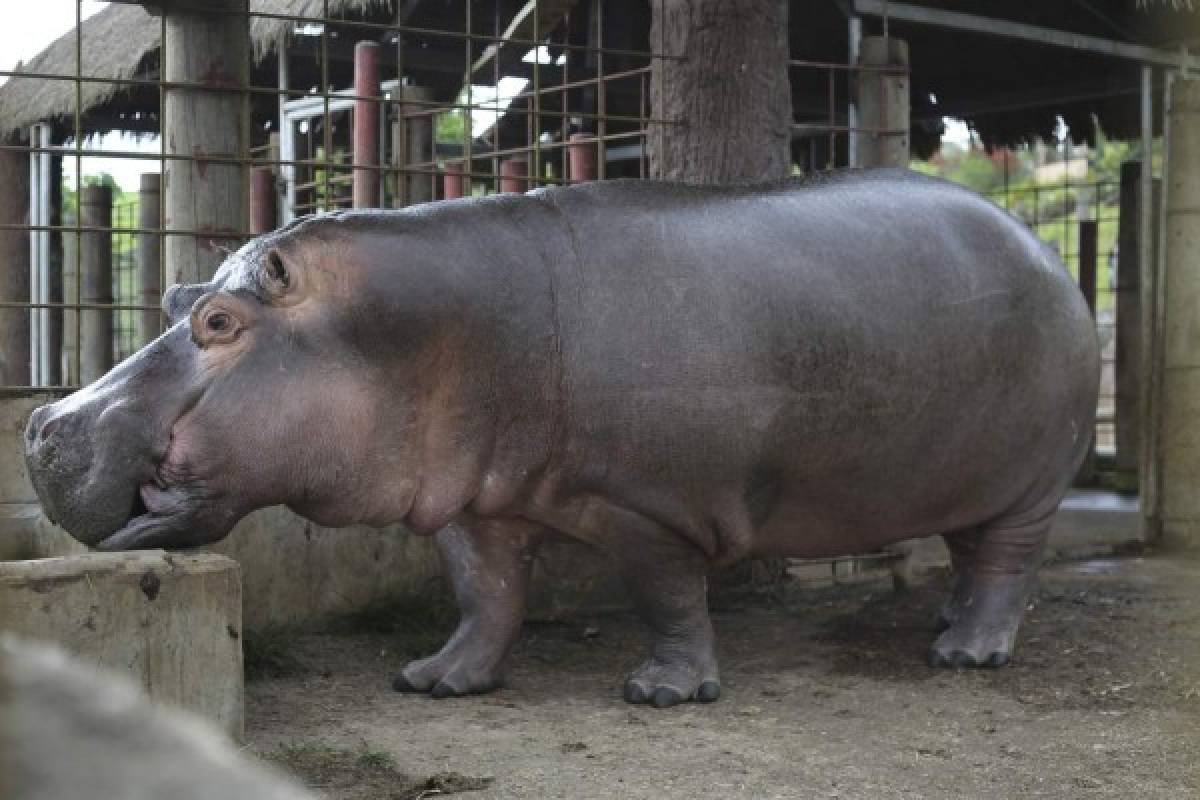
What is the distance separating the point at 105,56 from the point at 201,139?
7447 mm

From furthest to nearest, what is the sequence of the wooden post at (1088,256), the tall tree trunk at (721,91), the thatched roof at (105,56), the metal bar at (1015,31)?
the wooden post at (1088,256) < the thatched roof at (105,56) < the metal bar at (1015,31) < the tall tree trunk at (721,91)

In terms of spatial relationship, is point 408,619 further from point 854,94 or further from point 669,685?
point 854,94

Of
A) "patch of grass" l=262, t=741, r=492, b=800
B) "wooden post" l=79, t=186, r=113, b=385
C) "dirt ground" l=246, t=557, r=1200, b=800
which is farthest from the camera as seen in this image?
"wooden post" l=79, t=186, r=113, b=385

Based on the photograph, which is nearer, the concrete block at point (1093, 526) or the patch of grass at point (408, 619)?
the patch of grass at point (408, 619)

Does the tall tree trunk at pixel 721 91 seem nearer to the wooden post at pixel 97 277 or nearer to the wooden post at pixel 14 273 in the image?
the wooden post at pixel 14 273

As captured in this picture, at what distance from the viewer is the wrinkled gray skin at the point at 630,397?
3.96 meters

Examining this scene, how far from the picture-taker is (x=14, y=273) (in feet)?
26.0

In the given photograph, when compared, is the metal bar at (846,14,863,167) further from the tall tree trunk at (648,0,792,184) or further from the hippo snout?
the hippo snout

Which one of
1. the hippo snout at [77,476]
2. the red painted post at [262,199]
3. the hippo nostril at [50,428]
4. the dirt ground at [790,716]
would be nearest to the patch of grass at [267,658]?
the dirt ground at [790,716]

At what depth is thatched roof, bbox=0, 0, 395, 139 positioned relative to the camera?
32.7 ft

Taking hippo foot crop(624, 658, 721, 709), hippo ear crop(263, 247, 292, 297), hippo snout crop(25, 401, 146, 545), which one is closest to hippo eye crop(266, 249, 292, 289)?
hippo ear crop(263, 247, 292, 297)

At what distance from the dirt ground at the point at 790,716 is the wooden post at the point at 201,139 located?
4.23 feet

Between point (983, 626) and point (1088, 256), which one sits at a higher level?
point (1088, 256)

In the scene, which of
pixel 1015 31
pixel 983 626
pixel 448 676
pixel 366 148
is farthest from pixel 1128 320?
pixel 448 676
